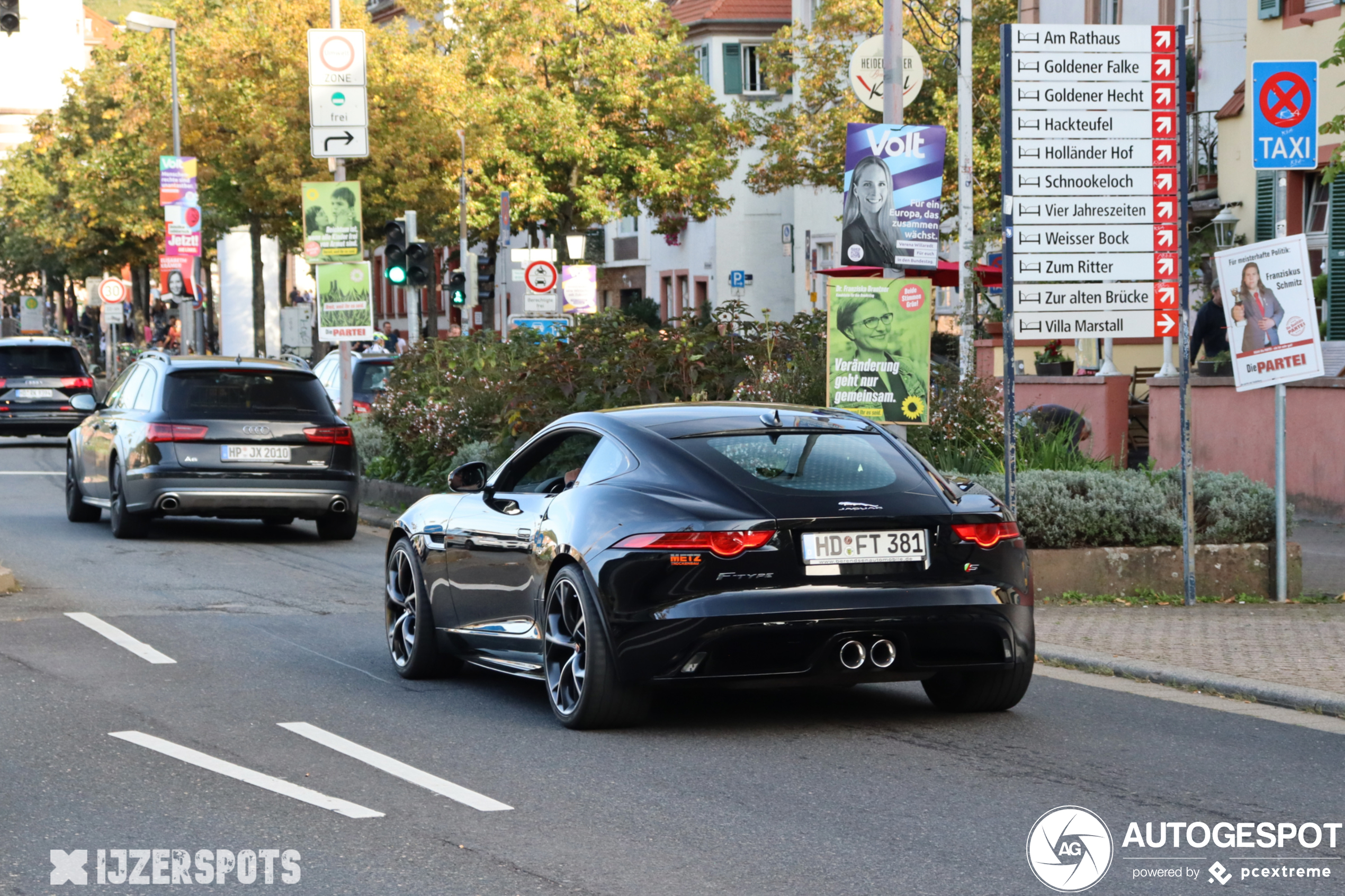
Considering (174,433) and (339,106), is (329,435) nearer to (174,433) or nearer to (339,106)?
(174,433)

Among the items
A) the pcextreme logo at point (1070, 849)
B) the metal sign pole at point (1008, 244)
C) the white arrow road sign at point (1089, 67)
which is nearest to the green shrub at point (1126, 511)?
the metal sign pole at point (1008, 244)

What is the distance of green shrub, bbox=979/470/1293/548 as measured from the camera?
12930 mm

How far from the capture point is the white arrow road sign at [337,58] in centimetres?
2489

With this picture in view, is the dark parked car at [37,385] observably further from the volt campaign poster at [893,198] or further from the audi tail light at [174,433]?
the volt campaign poster at [893,198]

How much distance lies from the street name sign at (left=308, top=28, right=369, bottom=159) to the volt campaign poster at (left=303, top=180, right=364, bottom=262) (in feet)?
1.44

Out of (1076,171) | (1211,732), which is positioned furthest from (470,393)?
(1211,732)

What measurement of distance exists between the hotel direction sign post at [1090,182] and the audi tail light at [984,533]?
4449 mm

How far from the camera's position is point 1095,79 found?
42.3 ft

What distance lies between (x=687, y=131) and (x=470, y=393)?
34703 millimetres

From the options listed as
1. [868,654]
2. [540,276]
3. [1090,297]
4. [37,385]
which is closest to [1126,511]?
[1090,297]

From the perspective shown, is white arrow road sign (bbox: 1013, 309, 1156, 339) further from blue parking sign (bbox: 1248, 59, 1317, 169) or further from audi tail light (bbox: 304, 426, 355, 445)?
audi tail light (bbox: 304, 426, 355, 445)

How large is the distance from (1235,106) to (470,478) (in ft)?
65.9

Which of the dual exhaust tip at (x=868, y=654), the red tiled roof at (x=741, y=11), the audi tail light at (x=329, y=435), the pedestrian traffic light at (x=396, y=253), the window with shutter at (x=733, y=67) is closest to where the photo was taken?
the dual exhaust tip at (x=868, y=654)

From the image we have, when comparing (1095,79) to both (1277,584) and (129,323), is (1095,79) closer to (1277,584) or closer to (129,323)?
(1277,584)
